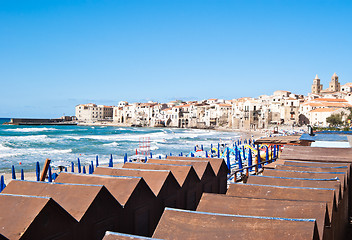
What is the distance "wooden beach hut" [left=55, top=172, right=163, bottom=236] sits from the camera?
6648 millimetres

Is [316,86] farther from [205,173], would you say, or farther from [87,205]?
[87,205]

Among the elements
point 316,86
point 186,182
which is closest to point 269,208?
point 186,182

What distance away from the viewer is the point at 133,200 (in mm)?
6766

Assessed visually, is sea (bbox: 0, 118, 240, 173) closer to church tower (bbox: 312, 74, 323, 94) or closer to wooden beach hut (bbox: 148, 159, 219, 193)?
wooden beach hut (bbox: 148, 159, 219, 193)

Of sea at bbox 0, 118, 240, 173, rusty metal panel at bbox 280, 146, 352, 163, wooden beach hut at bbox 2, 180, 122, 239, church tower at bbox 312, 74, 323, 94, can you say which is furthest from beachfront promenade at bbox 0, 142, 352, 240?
church tower at bbox 312, 74, 323, 94

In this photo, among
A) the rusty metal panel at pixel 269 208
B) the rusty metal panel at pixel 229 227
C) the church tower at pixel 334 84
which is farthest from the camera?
the church tower at pixel 334 84

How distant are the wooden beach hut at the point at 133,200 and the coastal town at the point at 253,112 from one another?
74.4 metres

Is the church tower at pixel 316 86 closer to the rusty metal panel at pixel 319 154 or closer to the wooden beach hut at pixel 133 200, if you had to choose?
the rusty metal panel at pixel 319 154

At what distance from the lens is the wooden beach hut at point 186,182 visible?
8.62 m

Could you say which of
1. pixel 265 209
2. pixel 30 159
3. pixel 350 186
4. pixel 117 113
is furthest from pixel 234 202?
pixel 117 113

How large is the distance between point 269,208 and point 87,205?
9.89 ft

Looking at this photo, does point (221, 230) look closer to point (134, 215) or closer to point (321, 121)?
point (134, 215)

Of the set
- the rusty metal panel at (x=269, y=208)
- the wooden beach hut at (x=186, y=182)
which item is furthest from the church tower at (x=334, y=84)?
the rusty metal panel at (x=269, y=208)

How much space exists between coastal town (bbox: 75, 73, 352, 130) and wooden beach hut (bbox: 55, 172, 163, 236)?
74360 millimetres
